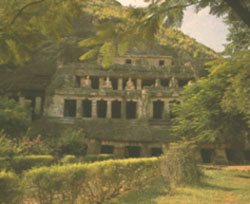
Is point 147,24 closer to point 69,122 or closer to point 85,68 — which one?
point 69,122

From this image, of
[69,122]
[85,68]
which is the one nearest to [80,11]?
[69,122]

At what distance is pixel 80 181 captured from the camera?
7297mm

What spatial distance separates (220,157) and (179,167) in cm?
1437

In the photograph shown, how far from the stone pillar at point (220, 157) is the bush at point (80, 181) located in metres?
15.9

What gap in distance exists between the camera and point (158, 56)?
40375 millimetres

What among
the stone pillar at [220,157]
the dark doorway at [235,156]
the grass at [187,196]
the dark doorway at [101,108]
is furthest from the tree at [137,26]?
the dark doorway at [101,108]

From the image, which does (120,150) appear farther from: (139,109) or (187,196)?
(187,196)

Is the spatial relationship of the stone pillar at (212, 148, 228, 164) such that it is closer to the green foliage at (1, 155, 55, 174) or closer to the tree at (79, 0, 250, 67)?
the green foliage at (1, 155, 55, 174)

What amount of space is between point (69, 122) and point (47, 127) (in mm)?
2502

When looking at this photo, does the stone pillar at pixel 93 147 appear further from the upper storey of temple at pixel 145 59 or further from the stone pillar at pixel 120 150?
the upper storey of temple at pixel 145 59

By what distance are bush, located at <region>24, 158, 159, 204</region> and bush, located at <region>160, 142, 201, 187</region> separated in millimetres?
1784

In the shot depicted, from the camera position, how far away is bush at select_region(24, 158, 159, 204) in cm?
655

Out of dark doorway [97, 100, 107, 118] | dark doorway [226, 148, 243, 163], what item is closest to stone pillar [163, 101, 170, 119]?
dark doorway [226, 148, 243, 163]

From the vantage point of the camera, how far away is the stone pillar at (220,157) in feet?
78.9
